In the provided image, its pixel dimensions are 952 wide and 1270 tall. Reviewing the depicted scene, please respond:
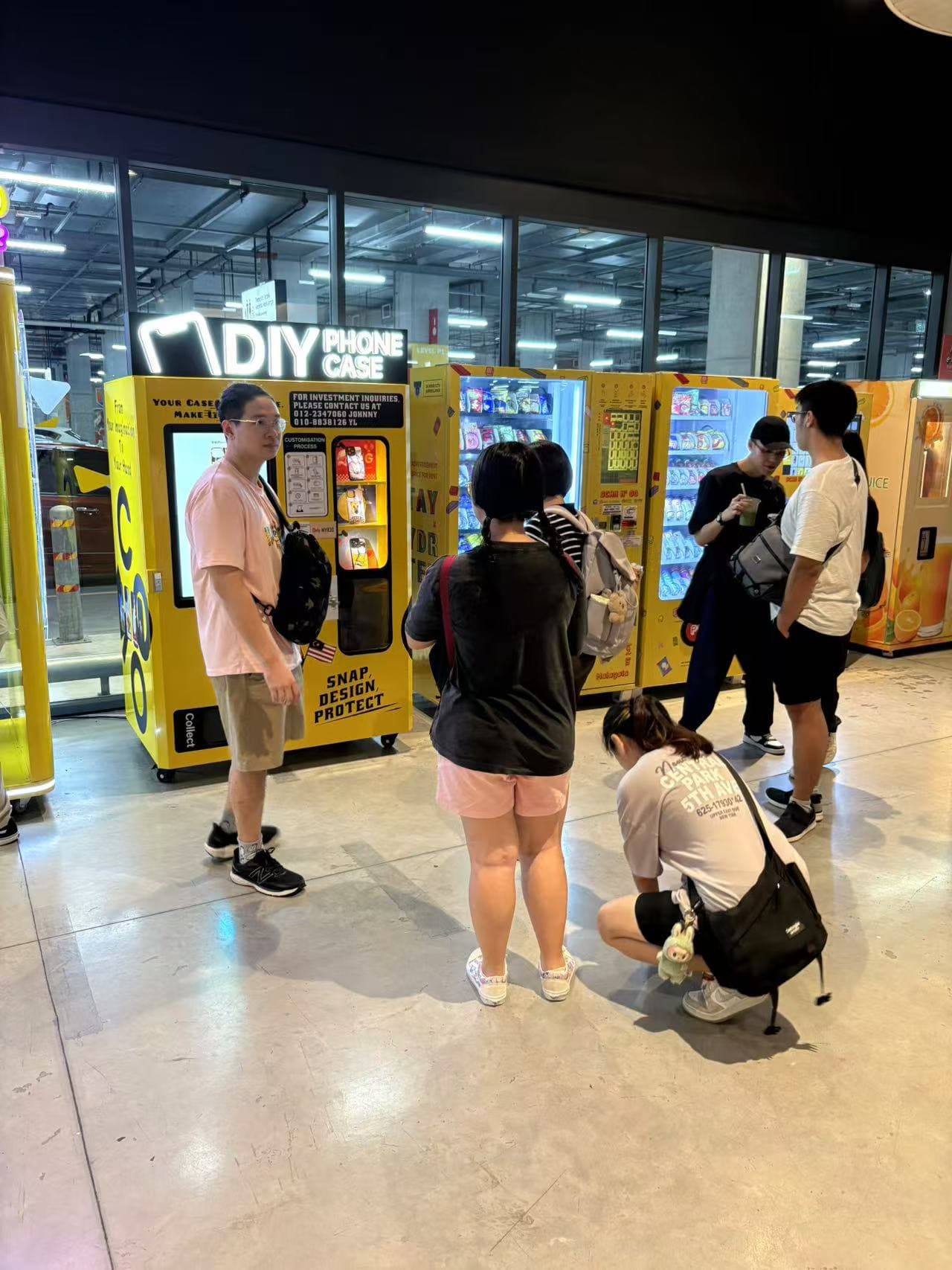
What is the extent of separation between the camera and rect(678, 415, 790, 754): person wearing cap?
4395mm

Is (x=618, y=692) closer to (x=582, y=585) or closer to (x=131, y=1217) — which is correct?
(x=582, y=585)

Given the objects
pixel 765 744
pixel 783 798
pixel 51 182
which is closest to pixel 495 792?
pixel 783 798

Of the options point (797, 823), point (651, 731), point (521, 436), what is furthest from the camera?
point (521, 436)

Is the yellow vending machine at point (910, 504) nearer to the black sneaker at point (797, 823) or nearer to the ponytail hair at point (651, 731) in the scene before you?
the black sneaker at point (797, 823)

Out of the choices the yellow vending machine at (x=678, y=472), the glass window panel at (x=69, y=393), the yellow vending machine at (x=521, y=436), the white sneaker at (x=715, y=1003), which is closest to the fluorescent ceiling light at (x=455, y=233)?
the glass window panel at (x=69, y=393)

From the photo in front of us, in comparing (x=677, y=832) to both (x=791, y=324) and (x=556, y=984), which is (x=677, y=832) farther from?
(x=791, y=324)

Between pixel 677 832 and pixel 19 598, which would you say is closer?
pixel 677 832

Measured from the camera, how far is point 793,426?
723 centimetres

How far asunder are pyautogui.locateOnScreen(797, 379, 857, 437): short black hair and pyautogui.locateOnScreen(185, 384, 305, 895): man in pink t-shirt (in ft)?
6.69

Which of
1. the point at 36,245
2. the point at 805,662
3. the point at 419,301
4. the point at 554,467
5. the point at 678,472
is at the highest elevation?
the point at 36,245

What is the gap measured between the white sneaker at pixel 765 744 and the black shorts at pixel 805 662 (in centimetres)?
124

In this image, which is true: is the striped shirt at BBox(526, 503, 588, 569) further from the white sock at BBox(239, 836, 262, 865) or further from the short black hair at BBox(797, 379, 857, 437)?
the white sock at BBox(239, 836, 262, 865)

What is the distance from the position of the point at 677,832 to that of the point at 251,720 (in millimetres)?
1519

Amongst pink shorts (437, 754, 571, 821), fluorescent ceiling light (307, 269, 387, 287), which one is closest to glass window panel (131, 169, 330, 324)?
fluorescent ceiling light (307, 269, 387, 287)
